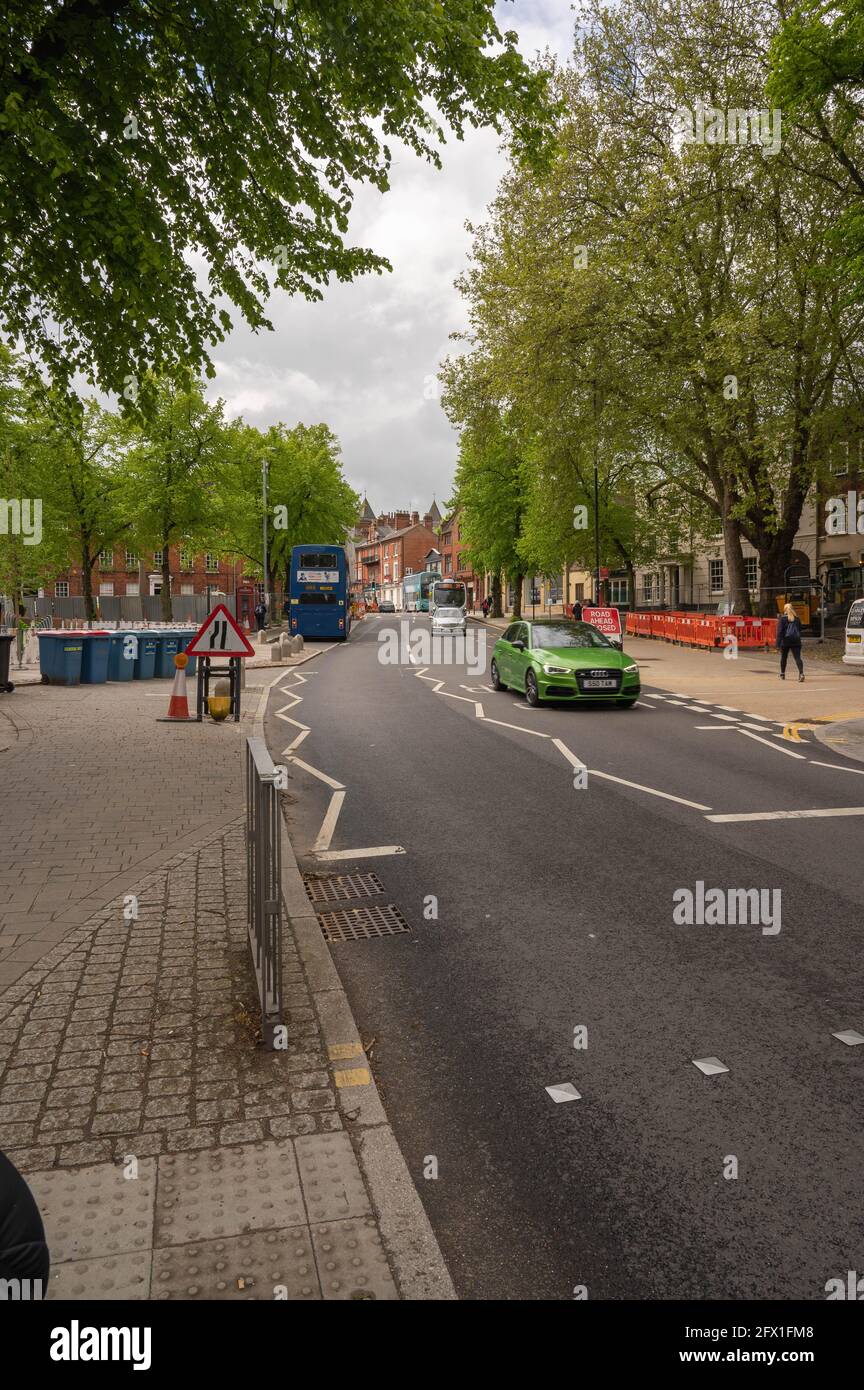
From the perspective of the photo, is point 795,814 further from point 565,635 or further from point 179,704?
point 179,704

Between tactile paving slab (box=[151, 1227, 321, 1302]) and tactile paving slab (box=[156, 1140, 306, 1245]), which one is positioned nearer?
tactile paving slab (box=[151, 1227, 321, 1302])

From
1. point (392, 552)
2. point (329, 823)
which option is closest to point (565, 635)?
point (329, 823)

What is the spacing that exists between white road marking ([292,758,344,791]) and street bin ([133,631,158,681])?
11.0 metres

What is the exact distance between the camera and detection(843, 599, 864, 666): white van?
2270 cm

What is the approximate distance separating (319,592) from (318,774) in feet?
98.3

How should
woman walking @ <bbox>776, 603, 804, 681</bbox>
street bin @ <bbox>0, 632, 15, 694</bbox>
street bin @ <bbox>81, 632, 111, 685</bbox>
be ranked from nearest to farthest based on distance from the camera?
1. street bin @ <bbox>0, 632, 15, 694</bbox>
2. street bin @ <bbox>81, 632, 111, 685</bbox>
3. woman walking @ <bbox>776, 603, 804, 681</bbox>

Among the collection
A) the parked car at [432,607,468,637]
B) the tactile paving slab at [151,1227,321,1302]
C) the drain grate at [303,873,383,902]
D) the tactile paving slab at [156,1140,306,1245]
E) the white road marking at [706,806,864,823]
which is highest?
the parked car at [432,607,468,637]

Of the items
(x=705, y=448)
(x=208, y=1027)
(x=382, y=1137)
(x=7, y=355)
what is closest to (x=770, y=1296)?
(x=382, y=1137)

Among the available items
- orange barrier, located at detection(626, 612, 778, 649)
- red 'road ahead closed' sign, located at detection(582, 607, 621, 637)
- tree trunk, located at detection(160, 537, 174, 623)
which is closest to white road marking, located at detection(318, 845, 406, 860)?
red 'road ahead closed' sign, located at detection(582, 607, 621, 637)

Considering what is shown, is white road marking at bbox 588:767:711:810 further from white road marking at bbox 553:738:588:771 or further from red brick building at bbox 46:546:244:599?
red brick building at bbox 46:546:244:599

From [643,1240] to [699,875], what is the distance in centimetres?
378

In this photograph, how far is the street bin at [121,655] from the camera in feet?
66.6

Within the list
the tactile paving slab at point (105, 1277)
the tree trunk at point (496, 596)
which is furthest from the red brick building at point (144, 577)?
the tactile paving slab at point (105, 1277)

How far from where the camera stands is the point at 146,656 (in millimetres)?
21031
